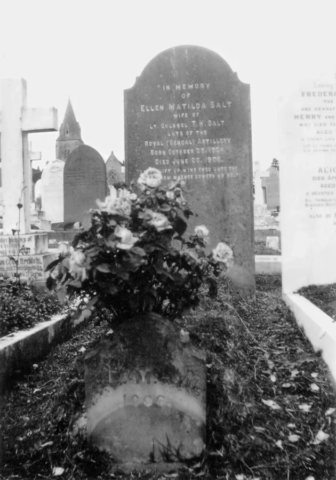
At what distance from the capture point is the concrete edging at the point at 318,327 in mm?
3041

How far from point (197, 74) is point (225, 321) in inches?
118

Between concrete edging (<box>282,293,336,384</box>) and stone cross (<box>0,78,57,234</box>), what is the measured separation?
3.54m

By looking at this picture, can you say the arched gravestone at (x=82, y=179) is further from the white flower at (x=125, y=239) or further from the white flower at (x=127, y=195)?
the white flower at (x=125, y=239)

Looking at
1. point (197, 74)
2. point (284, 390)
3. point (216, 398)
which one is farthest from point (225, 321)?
point (197, 74)

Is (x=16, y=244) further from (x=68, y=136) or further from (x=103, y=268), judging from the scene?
(x=68, y=136)

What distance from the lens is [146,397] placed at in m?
2.09

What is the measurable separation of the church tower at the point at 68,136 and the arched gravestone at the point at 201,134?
185 feet

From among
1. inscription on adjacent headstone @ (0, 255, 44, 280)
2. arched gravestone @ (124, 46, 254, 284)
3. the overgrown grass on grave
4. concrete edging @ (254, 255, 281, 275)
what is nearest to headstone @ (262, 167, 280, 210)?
concrete edging @ (254, 255, 281, 275)

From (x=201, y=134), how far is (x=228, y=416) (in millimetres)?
3516

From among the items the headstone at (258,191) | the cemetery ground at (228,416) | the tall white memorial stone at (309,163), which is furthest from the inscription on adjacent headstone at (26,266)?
the headstone at (258,191)

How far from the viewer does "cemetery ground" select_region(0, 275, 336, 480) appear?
2.07m

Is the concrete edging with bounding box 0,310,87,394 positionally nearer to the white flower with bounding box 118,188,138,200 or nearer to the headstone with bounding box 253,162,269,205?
the white flower with bounding box 118,188,138,200

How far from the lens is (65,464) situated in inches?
82.4

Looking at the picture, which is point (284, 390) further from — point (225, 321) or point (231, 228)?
point (231, 228)
